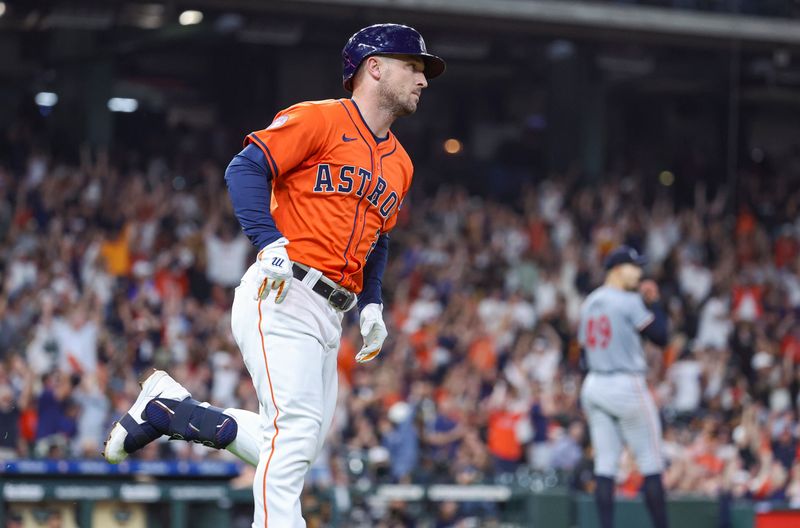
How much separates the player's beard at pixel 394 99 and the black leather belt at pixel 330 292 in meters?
0.70

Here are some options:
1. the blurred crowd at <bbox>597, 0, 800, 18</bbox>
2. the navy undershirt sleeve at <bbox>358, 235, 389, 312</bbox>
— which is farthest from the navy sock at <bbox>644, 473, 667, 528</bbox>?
the blurred crowd at <bbox>597, 0, 800, 18</bbox>

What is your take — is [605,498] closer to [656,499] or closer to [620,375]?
[656,499]

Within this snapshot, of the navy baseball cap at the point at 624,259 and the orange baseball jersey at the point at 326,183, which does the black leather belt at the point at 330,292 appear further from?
the navy baseball cap at the point at 624,259

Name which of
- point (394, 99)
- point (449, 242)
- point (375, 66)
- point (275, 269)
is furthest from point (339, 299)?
point (449, 242)

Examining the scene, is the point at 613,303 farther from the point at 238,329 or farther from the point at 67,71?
the point at 67,71

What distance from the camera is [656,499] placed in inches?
308

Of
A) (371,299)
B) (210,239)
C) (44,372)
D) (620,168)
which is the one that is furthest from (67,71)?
(371,299)

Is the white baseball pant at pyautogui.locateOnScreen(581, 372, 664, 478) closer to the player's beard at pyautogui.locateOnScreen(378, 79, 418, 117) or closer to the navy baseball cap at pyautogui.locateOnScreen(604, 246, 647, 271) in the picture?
the navy baseball cap at pyautogui.locateOnScreen(604, 246, 647, 271)

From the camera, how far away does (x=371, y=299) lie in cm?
553

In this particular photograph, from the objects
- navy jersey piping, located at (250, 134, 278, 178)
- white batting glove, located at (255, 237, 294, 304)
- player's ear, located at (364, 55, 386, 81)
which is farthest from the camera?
player's ear, located at (364, 55, 386, 81)

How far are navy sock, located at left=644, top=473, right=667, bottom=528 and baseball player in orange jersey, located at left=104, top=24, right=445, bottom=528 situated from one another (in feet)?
9.95

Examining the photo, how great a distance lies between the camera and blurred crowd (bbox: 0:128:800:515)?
12.7 metres

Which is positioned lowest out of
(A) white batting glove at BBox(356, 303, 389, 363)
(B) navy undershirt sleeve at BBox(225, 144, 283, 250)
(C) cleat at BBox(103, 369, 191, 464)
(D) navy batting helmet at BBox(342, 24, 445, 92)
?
(C) cleat at BBox(103, 369, 191, 464)

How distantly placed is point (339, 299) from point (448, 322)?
34.6ft
